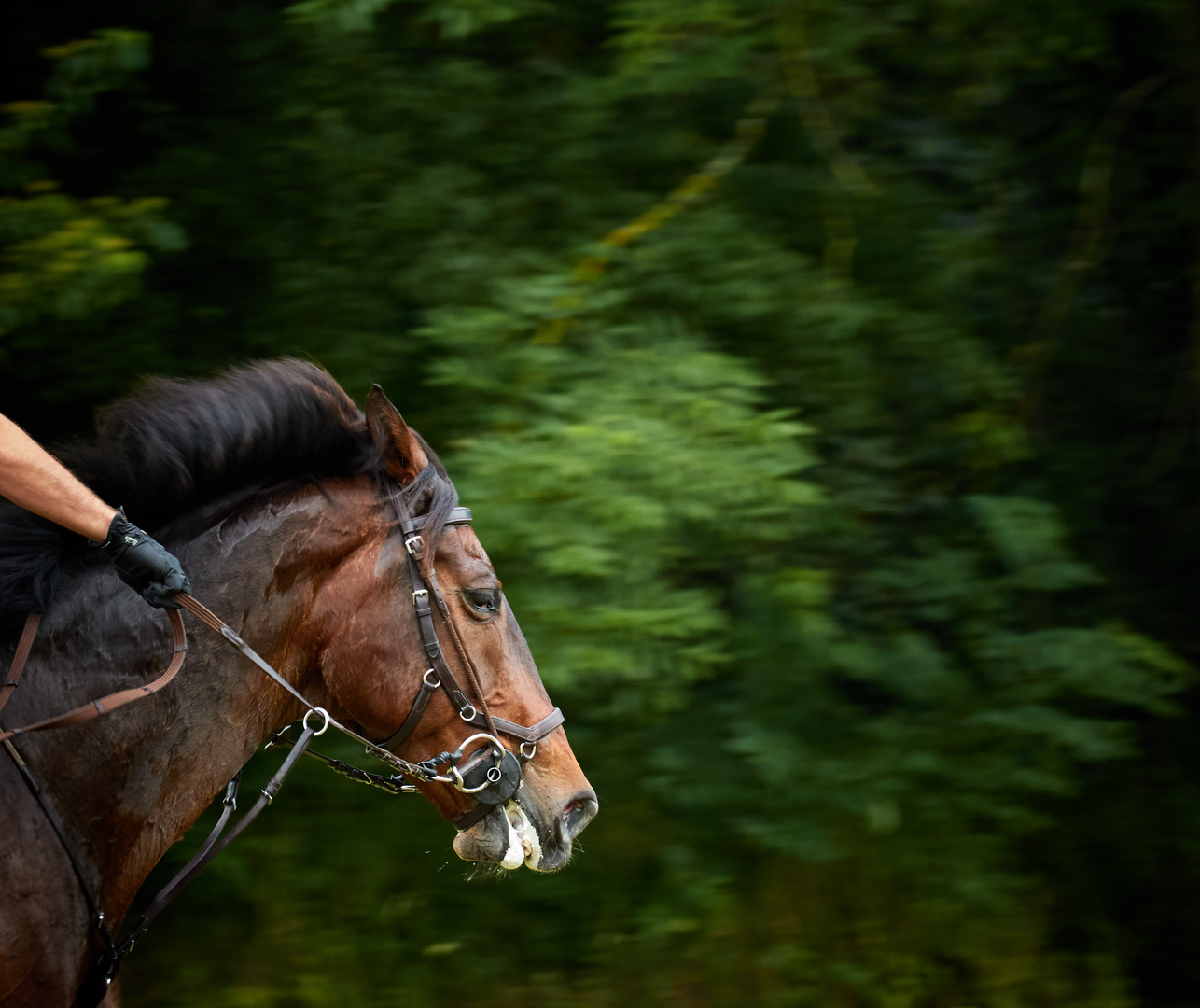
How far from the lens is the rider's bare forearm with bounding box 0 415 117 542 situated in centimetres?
192

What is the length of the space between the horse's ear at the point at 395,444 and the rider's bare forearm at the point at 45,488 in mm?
577

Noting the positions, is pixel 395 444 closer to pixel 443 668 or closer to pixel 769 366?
pixel 443 668

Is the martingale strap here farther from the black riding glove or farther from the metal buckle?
the metal buckle

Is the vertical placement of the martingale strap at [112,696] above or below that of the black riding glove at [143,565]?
below

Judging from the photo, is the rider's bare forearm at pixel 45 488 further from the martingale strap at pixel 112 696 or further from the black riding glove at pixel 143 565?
the martingale strap at pixel 112 696

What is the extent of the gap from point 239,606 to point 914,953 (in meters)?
3.51

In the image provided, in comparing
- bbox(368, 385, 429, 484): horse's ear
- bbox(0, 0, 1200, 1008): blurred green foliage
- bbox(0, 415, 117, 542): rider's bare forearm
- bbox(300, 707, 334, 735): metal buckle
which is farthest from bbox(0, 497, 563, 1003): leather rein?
bbox(0, 0, 1200, 1008): blurred green foliage

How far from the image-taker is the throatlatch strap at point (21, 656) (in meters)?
→ 1.97

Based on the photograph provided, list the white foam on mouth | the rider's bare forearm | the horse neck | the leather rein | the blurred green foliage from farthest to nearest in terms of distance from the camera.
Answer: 1. the blurred green foliage
2. the white foam on mouth
3. the leather rein
4. the horse neck
5. the rider's bare forearm

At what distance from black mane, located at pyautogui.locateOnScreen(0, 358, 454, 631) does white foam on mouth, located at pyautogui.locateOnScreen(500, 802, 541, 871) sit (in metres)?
0.70

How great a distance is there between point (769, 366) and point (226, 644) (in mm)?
2565

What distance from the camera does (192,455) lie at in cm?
215

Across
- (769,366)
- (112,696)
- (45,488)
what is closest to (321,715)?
(112,696)

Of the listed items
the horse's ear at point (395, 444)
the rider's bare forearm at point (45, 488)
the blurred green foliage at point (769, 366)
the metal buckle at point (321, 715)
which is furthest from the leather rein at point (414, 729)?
the blurred green foliage at point (769, 366)
